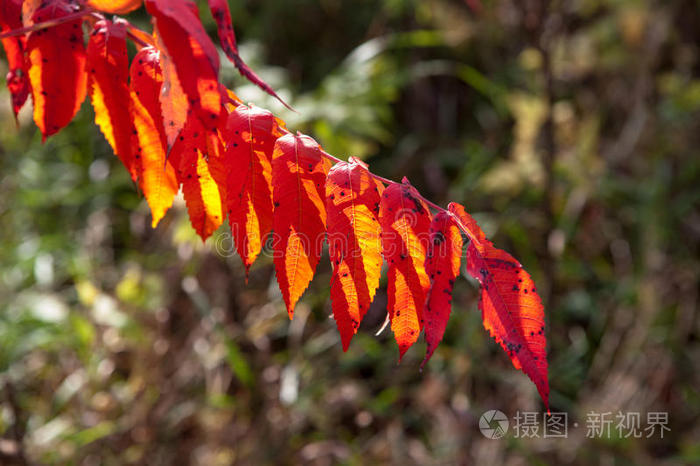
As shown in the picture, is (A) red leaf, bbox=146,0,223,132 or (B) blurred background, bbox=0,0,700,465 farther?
(B) blurred background, bbox=0,0,700,465

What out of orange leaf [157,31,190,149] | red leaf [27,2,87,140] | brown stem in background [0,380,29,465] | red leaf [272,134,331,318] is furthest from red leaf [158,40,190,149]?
brown stem in background [0,380,29,465]

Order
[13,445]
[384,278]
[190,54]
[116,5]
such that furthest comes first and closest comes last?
1. [384,278]
2. [13,445]
3. [116,5]
4. [190,54]

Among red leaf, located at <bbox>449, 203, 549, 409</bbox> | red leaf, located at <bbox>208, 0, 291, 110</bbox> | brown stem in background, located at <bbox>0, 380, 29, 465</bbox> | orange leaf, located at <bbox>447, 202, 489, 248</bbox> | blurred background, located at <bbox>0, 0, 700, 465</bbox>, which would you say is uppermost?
red leaf, located at <bbox>208, 0, 291, 110</bbox>

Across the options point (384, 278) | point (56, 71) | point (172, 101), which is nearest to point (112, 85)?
point (56, 71)

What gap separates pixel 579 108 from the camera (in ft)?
7.92

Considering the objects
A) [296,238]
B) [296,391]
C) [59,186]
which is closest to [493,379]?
[296,391]

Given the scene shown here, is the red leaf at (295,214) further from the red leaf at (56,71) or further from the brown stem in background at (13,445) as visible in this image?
the brown stem in background at (13,445)

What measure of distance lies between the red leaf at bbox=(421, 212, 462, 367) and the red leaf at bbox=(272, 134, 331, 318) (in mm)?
112

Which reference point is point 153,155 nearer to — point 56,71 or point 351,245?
point 56,71

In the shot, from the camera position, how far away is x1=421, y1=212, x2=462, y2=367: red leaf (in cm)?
56

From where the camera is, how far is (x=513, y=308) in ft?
1.84

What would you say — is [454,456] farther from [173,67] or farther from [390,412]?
[173,67]

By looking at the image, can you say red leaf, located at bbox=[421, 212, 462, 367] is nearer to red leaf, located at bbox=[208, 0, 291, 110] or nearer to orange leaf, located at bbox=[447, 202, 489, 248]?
orange leaf, located at bbox=[447, 202, 489, 248]

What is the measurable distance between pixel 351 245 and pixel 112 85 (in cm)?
32
